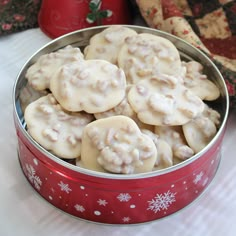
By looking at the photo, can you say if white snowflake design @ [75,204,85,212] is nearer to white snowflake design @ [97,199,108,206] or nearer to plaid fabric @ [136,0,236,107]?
white snowflake design @ [97,199,108,206]

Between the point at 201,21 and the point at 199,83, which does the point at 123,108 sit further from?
the point at 201,21

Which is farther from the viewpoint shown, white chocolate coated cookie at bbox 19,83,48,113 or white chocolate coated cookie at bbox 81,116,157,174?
white chocolate coated cookie at bbox 19,83,48,113

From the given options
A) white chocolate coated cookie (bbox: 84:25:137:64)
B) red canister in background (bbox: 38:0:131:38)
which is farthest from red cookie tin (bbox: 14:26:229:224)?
red canister in background (bbox: 38:0:131:38)

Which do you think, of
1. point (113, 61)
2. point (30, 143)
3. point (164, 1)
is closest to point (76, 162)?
point (30, 143)

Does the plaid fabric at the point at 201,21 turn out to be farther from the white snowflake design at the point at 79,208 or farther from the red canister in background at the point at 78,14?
the white snowflake design at the point at 79,208

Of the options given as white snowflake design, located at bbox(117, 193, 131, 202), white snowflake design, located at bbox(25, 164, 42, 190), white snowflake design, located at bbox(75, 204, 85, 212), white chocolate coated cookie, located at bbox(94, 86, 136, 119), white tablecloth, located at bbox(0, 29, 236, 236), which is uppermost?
white chocolate coated cookie, located at bbox(94, 86, 136, 119)

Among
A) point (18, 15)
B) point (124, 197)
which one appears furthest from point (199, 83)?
point (18, 15)
